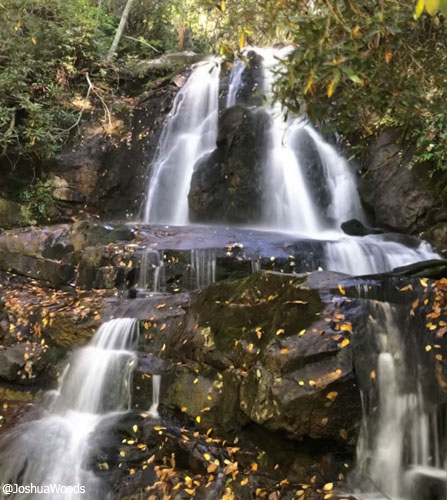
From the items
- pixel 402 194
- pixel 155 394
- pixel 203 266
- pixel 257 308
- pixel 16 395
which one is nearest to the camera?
pixel 257 308

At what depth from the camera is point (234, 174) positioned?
11.9 m

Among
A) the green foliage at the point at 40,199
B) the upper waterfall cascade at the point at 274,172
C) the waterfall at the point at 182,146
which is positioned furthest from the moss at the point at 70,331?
the green foliage at the point at 40,199

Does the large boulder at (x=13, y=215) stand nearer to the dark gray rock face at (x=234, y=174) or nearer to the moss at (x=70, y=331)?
the dark gray rock face at (x=234, y=174)

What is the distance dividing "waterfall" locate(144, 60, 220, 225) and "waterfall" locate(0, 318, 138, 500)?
21.2ft

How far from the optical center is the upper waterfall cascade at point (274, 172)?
36.8 ft

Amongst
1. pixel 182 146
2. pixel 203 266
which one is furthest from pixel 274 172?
pixel 203 266

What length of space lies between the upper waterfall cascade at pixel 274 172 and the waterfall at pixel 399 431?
4.95m

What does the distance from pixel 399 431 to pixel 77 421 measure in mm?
3398

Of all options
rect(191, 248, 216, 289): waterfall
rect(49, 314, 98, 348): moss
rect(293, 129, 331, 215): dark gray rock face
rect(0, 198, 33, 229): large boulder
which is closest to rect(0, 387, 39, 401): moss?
rect(49, 314, 98, 348): moss

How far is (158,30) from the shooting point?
1869 centimetres

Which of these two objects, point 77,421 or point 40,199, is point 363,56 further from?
point 40,199

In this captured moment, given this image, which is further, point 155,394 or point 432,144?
point 432,144

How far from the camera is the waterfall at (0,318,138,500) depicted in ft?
14.0

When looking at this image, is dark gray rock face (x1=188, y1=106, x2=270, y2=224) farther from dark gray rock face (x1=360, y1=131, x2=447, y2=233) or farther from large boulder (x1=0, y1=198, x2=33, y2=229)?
large boulder (x1=0, y1=198, x2=33, y2=229)
